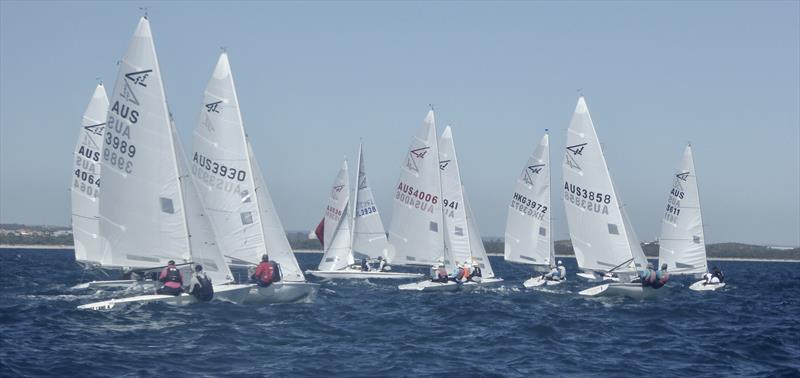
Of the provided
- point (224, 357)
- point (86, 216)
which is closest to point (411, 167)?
point (86, 216)

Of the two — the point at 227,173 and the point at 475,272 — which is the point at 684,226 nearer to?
the point at 475,272

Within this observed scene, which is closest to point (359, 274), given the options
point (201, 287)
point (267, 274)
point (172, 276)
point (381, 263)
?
point (381, 263)

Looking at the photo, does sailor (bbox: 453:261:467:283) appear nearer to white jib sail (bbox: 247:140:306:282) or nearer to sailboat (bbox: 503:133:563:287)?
sailboat (bbox: 503:133:563:287)

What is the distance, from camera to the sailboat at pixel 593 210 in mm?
35219

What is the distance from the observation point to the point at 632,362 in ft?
59.0

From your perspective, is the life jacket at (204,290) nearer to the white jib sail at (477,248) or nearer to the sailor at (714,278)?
the white jib sail at (477,248)

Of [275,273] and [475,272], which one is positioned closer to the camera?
[275,273]

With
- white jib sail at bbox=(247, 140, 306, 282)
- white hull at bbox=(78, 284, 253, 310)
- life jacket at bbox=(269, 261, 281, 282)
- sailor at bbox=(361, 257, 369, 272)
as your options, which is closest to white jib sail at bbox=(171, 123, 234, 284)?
white hull at bbox=(78, 284, 253, 310)

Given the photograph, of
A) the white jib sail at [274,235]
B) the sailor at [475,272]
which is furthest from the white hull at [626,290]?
the white jib sail at [274,235]

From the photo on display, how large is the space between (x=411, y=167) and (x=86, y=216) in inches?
526

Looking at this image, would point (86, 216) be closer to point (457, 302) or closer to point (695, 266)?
point (457, 302)

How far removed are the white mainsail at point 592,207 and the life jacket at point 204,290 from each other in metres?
17.0

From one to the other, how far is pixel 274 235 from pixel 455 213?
461 inches

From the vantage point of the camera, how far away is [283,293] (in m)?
26.3
